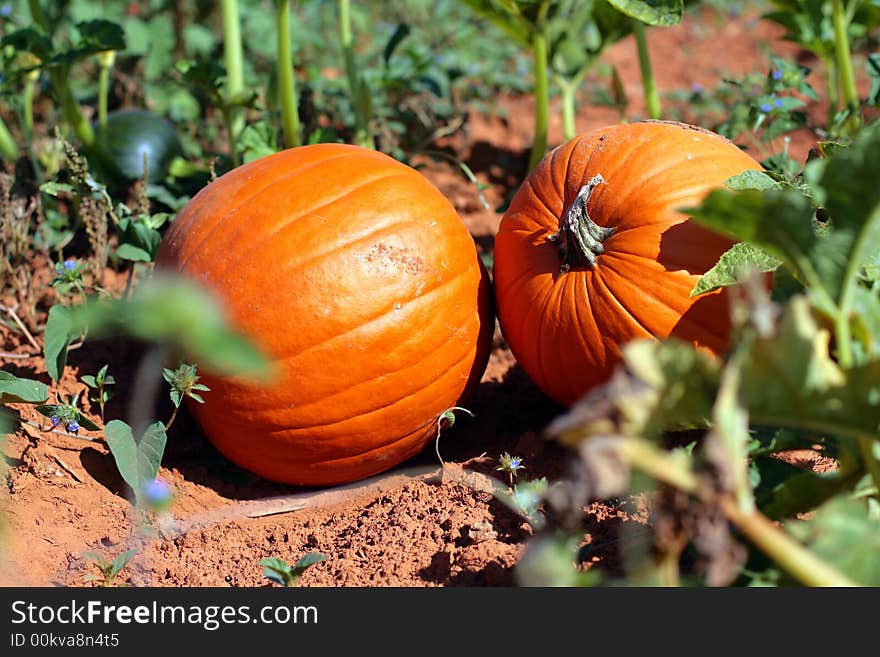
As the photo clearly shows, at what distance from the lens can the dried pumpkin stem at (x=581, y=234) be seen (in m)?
2.32

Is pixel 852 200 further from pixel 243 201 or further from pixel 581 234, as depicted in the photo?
pixel 243 201

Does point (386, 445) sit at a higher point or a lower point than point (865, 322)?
lower

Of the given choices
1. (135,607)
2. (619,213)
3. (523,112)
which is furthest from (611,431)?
(523,112)

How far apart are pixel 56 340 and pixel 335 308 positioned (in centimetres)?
71

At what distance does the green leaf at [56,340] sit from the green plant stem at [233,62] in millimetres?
1016

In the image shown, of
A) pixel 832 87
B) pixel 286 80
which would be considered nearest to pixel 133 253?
pixel 286 80

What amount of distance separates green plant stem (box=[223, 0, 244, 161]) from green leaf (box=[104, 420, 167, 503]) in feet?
4.02

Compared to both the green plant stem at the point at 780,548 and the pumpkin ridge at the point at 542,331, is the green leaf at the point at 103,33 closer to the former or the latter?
the pumpkin ridge at the point at 542,331

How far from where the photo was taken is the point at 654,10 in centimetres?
294

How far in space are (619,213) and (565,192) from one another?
0.17 m

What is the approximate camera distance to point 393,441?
8.20 ft

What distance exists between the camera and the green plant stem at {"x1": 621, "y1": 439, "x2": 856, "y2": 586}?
128cm

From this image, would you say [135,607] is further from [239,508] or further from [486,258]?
[486,258]

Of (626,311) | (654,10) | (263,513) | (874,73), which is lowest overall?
(263,513)
